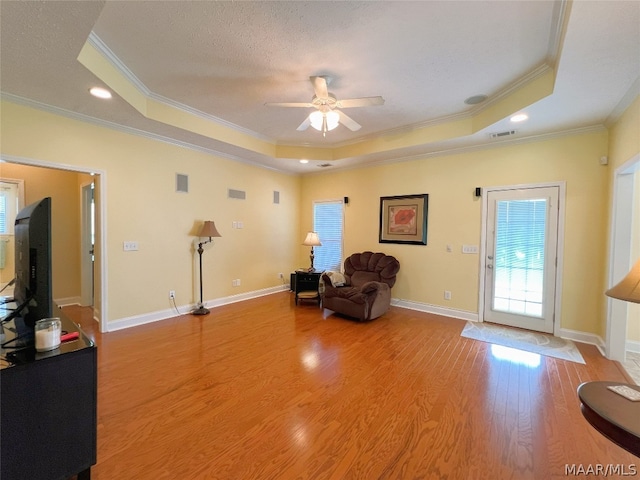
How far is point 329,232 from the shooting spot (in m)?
6.22

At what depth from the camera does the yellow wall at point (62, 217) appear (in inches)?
188

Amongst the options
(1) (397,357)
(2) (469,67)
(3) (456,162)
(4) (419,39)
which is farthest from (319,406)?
(3) (456,162)

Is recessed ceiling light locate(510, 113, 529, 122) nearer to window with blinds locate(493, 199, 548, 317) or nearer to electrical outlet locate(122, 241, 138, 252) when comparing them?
window with blinds locate(493, 199, 548, 317)

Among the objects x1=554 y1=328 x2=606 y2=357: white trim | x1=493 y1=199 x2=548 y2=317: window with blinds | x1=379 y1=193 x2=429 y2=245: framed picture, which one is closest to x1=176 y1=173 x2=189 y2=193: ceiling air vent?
x1=379 y1=193 x2=429 y2=245: framed picture

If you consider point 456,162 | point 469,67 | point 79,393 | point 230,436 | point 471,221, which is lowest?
point 230,436

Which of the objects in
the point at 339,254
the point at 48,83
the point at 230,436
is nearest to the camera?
the point at 230,436

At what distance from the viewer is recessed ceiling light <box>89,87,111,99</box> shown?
2.80m

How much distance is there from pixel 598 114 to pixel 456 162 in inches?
67.1

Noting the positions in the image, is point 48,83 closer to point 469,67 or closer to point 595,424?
point 469,67

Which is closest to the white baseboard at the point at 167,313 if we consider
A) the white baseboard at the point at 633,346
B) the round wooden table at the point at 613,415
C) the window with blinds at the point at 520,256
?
the window with blinds at the point at 520,256

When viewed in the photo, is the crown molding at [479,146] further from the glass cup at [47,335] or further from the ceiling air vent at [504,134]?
the glass cup at [47,335]

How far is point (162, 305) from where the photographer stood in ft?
14.2

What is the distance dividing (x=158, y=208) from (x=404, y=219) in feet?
13.5

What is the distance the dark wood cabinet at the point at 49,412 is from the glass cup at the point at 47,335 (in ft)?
0.11
